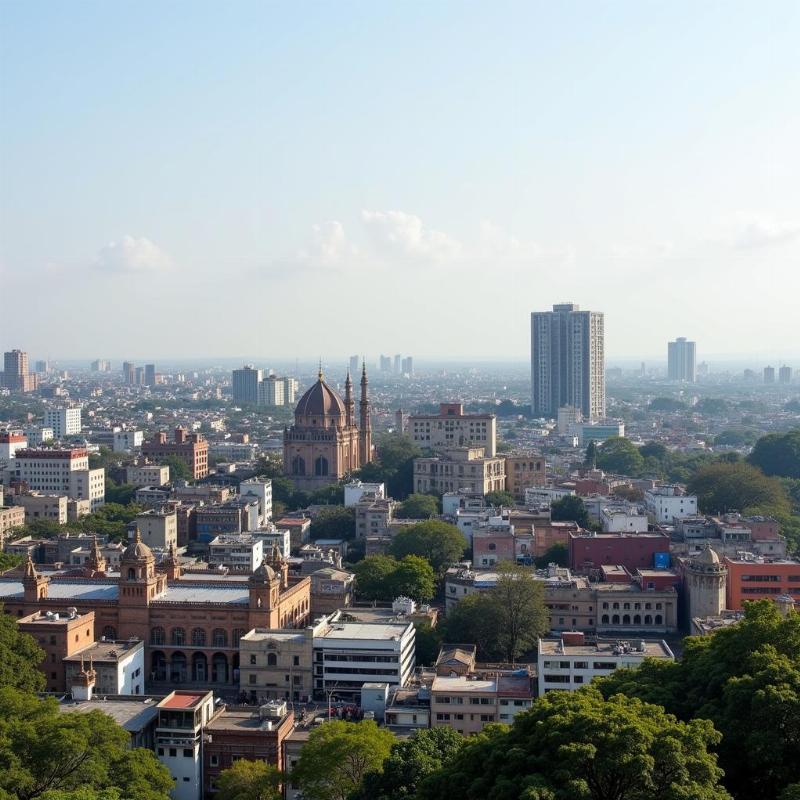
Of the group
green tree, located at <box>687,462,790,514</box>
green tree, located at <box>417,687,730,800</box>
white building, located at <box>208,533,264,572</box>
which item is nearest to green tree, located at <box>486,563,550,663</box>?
white building, located at <box>208,533,264,572</box>

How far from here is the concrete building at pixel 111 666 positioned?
1489 inches

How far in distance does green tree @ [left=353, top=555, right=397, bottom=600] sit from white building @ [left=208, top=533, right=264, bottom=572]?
297 inches

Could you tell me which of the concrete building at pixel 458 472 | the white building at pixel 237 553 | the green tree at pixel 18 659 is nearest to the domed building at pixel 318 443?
the concrete building at pixel 458 472

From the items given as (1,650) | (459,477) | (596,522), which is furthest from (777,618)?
(459,477)

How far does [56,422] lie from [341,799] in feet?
374

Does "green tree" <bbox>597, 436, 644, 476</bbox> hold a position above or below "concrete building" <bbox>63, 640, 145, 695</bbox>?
above

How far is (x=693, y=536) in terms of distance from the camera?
189 ft

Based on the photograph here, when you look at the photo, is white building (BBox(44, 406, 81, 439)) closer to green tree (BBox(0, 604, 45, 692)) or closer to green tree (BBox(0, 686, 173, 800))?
green tree (BBox(0, 604, 45, 692))

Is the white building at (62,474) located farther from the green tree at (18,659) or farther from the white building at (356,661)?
the white building at (356,661)

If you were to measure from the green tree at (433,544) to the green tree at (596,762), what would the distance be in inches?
1205

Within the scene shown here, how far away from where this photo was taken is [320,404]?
83812 mm

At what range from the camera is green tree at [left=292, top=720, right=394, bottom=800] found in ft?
92.6

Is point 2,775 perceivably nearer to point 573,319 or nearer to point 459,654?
point 459,654

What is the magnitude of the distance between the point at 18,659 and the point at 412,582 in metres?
16.9
